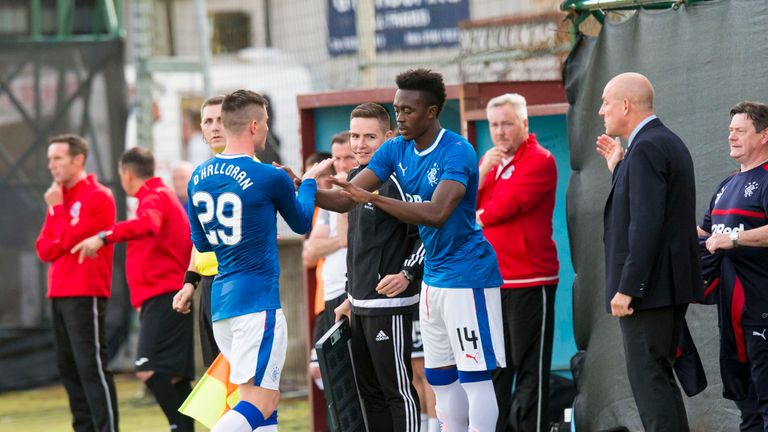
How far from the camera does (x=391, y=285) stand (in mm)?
6684

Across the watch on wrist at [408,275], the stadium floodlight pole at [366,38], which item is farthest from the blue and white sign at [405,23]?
the watch on wrist at [408,275]

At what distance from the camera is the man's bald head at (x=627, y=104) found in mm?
6082

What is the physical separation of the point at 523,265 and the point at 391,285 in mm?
1260

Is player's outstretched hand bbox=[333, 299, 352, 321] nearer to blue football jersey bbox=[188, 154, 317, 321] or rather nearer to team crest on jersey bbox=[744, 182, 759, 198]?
blue football jersey bbox=[188, 154, 317, 321]

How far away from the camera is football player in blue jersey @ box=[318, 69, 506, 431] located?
635 centimetres

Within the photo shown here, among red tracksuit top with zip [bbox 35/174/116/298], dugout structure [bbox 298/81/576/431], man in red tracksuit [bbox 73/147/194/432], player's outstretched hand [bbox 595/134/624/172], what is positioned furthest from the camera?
red tracksuit top with zip [bbox 35/174/116/298]

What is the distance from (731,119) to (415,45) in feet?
25.9

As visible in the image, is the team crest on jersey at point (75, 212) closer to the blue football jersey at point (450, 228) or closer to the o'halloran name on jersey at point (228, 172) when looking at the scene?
the o'halloran name on jersey at point (228, 172)

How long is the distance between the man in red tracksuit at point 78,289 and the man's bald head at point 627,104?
4148 mm

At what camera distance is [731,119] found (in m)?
6.52

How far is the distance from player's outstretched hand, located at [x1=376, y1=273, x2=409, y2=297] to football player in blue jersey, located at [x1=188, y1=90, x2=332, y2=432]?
743 mm

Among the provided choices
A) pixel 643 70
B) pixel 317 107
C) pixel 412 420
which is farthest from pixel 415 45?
pixel 412 420

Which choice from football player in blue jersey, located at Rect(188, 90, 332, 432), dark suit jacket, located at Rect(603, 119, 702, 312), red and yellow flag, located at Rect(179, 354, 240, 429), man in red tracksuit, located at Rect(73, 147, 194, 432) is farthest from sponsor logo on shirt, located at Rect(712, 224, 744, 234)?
man in red tracksuit, located at Rect(73, 147, 194, 432)

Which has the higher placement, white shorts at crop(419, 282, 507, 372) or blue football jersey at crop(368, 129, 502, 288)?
blue football jersey at crop(368, 129, 502, 288)
